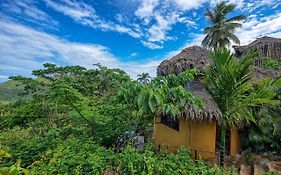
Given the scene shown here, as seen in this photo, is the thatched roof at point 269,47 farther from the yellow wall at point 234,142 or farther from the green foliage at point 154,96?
the green foliage at point 154,96

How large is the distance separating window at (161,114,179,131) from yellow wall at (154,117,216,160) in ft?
0.46

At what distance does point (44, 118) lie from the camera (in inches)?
410

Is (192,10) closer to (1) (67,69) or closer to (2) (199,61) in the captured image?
(2) (199,61)

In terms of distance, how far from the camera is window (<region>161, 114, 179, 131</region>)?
30.6 feet

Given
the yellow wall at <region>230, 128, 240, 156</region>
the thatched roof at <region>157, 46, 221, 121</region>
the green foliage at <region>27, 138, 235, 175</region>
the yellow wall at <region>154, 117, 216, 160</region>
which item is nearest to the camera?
the green foliage at <region>27, 138, 235, 175</region>

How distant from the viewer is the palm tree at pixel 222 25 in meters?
21.5

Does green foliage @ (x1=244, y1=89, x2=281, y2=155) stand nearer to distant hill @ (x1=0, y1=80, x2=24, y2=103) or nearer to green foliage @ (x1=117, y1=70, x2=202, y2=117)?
green foliage @ (x1=117, y1=70, x2=202, y2=117)

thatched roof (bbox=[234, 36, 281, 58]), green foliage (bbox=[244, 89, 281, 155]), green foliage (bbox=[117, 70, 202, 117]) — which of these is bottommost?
green foliage (bbox=[244, 89, 281, 155])

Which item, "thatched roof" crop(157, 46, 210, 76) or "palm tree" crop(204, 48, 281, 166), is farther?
"thatched roof" crop(157, 46, 210, 76)

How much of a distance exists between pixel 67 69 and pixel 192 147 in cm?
991

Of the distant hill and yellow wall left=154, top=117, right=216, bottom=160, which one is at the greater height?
the distant hill

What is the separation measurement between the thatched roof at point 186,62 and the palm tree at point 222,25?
11267 mm

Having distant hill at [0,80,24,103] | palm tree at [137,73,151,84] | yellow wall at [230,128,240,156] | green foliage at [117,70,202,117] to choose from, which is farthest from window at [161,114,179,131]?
distant hill at [0,80,24,103]

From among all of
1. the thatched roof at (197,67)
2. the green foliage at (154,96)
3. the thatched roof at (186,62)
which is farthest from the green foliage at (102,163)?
the thatched roof at (186,62)
